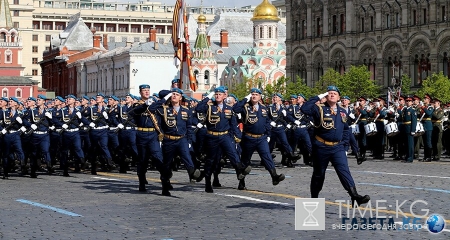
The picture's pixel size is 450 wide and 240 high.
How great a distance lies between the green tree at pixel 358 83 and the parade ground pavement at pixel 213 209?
4906 cm

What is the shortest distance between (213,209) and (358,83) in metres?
57.1

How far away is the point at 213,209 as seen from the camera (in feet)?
49.3

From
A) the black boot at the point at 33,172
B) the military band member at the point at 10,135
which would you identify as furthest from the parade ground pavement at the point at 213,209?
the military band member at the point at 10,135

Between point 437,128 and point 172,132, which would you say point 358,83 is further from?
point 172,132

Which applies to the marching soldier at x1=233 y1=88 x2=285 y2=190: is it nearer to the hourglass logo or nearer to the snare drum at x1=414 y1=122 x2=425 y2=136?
the hourglass logo

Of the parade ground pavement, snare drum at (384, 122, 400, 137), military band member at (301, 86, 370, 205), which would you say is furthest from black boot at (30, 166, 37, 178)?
snare drum at (384, 122, 400, 137)

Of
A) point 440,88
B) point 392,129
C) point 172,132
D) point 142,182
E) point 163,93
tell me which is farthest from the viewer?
point 440,88

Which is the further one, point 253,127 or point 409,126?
point 409,126

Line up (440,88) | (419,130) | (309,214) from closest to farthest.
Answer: (309,214) < (419,130) < (440,88)

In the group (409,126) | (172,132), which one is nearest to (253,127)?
(172,132)

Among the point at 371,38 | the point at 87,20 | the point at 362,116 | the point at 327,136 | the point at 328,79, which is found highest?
the point at 87,20

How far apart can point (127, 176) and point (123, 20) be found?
153 metres

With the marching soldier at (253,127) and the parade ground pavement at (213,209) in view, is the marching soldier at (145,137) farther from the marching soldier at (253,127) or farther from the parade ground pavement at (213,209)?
the marching soldier at (253,127)

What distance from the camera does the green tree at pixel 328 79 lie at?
244 feet
